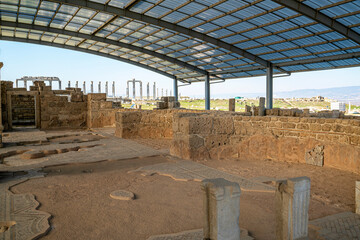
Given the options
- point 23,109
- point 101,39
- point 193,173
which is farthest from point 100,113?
point 193,173

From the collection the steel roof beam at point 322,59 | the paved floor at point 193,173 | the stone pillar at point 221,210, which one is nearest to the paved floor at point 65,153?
the paved floor at point 193,173

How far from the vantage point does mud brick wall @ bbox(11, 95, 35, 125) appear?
786 inches

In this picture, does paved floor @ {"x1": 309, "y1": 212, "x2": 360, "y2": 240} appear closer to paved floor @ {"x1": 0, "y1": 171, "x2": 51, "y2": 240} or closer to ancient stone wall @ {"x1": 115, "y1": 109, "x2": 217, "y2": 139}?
→ paved floor @ {"x1": 0, "y1": 171, "x2": 51, "y2": 240}

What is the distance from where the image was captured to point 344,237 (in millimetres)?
3162

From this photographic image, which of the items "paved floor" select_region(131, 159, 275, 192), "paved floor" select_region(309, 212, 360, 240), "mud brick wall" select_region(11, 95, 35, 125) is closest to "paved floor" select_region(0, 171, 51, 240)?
"paved floor" select_region(131, 159, 275, 192)

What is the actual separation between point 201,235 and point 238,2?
12.3 metres

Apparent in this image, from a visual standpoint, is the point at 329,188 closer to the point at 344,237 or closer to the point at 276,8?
the point at 344,237

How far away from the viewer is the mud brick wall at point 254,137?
6590 mm

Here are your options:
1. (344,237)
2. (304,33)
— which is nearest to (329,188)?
(344,237)

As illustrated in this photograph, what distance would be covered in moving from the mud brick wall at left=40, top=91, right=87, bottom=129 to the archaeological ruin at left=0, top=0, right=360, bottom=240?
0.06m

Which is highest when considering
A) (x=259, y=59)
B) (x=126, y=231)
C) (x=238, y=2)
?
(x=238, y=2)

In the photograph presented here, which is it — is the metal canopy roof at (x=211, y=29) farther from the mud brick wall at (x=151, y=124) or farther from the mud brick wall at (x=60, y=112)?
the mud brick wall at (x=151, y=124)

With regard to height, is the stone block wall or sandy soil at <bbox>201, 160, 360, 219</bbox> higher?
the stone block wall

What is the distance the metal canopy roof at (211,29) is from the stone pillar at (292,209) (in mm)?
10870
